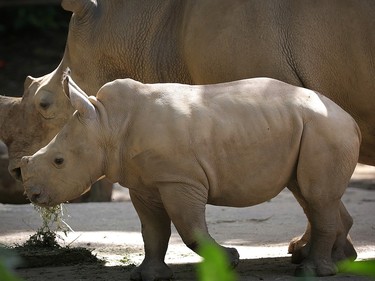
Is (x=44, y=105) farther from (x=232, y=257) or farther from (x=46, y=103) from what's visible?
(x=232, y=257)

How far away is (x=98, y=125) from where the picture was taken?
13.4 ft

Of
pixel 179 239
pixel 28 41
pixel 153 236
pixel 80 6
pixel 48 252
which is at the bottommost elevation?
pixel 28 41

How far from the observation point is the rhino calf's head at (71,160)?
4.06m

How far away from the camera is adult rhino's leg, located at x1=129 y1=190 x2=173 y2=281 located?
13.8 feet

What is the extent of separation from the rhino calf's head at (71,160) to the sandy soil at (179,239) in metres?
0.57

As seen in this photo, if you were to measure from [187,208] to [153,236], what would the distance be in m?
0.38

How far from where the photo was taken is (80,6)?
18.2 feet

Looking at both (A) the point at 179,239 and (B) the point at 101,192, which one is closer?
(A) the point at 179,239

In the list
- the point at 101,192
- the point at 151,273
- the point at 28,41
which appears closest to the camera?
the point at 151,273

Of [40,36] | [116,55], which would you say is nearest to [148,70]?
[116,55]

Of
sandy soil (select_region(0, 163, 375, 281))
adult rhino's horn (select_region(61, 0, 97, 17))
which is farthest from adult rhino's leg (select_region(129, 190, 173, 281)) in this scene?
adult rhino's horn (select_region(61, 0, 97, 17))

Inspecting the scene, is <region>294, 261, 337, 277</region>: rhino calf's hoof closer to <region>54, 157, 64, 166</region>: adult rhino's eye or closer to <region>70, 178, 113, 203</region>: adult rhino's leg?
<region>54, 157, 64, 166</region>: adult rhino's eye

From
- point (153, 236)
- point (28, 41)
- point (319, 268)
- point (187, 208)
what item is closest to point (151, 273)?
point (153, 236)

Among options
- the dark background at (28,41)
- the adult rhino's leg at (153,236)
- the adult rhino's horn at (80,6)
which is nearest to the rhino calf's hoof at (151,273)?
the adult rhino's leg at (153,236)
